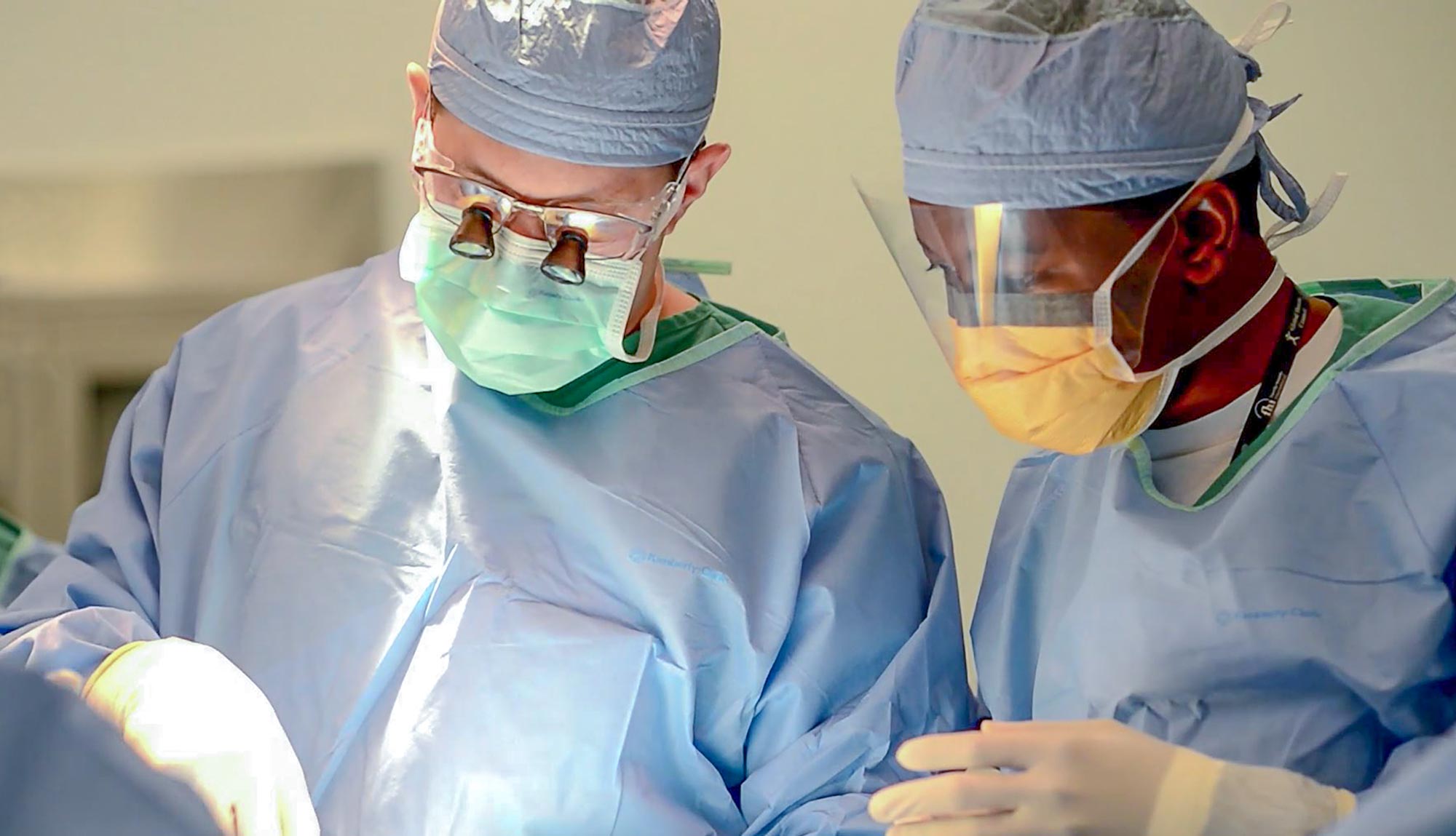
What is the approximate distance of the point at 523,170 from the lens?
1.73m

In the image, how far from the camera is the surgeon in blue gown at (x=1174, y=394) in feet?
4.80

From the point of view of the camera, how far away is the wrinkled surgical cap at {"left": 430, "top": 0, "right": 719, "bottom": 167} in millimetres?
1705

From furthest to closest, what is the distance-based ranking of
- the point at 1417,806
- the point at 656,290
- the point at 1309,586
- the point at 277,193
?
the point at 277,193 → the point at 656,290 → the point at 1309,586 → the point at 1417,806

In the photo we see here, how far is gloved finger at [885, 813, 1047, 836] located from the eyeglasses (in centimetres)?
68

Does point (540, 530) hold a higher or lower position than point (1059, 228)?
lower

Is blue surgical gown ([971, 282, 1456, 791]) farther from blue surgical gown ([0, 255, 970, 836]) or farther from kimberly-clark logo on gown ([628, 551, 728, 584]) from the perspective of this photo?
kimberly-clark logo on gown ([628, 551, 728, 584])

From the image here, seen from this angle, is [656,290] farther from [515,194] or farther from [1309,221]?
[1309,221]

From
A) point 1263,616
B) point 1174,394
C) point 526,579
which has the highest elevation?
point 1174,394

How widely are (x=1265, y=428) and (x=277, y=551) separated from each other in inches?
42.3

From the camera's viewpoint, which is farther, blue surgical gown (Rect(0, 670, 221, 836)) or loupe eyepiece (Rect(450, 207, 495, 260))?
loupe eyepiece (Rect(450, 207, 495, 260))

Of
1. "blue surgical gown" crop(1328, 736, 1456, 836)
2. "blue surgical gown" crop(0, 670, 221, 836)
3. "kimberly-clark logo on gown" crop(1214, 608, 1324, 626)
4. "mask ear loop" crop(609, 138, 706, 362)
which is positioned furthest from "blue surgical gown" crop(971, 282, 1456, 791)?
"blue surgical gown" crop(0, 670, 221, 836)

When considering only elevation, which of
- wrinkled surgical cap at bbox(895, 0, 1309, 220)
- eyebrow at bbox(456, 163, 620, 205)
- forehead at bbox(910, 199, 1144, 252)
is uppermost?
wrinkled surgical cap at bbox(895, 0, 1309, 220)

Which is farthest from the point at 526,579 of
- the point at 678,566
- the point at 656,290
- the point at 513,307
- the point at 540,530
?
the point at 656,290

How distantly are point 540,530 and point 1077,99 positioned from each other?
0.75m
